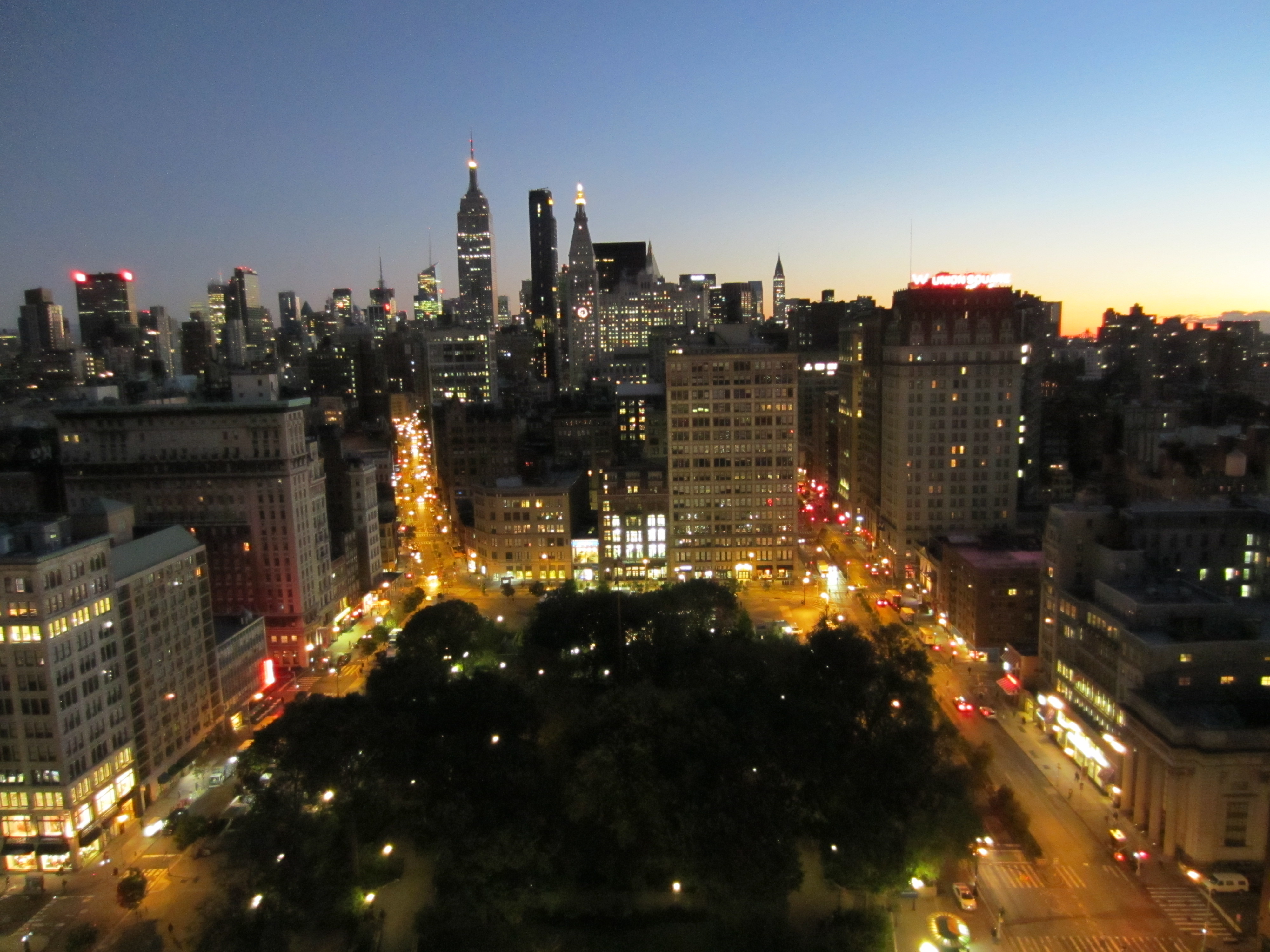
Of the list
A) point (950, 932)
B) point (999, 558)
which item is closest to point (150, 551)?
point (950, 932)

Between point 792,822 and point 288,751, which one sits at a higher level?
point 288,751

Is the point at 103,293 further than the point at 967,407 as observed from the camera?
Yes

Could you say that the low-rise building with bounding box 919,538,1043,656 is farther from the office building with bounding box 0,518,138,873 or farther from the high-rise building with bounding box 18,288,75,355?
the high-rise building with bounding box 18,288,75,355

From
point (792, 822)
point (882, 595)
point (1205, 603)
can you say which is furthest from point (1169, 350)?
point (792, 822)

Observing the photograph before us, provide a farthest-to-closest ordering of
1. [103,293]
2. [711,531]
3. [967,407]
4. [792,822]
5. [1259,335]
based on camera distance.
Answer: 1. [103,293]
2. [1259,335]
3. [711,531]
4. [967,407]
5. [792,822]

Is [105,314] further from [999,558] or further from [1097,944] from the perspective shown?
[1097,944]

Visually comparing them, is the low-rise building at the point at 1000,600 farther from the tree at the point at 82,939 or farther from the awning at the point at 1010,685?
the tree at the point at 82,939

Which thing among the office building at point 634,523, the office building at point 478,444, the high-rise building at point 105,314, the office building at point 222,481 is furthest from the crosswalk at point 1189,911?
the high-rise building at point 105,314

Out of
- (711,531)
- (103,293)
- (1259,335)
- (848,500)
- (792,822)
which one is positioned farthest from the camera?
(103,293)

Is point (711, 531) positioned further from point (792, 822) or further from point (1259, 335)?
point (1259, 335)
